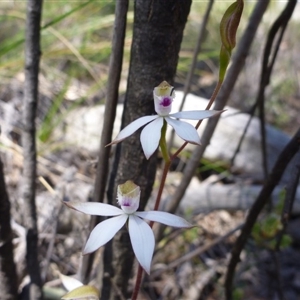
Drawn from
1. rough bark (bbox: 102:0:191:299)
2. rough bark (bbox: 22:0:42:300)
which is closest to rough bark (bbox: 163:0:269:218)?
rough bark (bbox: 102:0:191:299)

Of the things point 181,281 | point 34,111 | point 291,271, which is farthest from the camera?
point 291,271

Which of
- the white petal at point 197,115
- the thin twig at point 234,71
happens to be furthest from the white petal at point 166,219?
the thin twig at point 234,71

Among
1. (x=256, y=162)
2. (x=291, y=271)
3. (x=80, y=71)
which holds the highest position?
→ (x=80, y=71)

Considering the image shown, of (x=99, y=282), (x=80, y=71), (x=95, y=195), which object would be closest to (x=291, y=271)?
(x=99, y=282)

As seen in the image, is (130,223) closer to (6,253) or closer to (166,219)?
(166,219)

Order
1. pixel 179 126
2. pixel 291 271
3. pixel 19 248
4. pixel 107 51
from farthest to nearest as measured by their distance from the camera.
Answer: pixel 107 51
pixel 291 271
pixel 19 248
pixel 179 126

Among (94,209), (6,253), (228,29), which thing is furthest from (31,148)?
(228,29)

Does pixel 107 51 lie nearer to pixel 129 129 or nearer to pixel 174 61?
pixel 174 61
